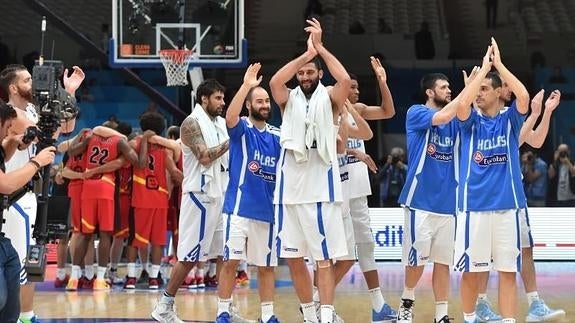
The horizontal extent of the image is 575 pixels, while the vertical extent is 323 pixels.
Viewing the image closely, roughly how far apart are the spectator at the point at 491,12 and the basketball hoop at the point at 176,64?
1302 centimetres

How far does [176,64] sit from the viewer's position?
14.1m

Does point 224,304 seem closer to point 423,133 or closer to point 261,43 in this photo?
point 423,133

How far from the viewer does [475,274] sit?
7684mm

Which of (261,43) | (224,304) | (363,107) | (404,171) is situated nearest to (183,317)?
(224,304)

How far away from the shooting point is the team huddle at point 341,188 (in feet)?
24.7

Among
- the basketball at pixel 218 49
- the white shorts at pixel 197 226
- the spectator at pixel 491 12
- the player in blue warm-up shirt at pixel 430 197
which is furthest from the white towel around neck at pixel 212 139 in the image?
the spectator at pixel 491 12

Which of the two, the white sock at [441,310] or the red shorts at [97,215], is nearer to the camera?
the white sock at [441,310]

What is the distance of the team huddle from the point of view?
754 centimetres

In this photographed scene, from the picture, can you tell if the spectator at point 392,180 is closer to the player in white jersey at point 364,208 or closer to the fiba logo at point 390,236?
the fiba logo at point 390,236

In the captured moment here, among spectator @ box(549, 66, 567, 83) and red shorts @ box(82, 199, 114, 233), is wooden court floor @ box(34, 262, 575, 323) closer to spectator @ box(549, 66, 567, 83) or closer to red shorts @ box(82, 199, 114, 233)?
red shorts @ box(82, 199, 114, 233)

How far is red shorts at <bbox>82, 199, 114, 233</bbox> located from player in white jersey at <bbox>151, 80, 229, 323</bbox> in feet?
9.99

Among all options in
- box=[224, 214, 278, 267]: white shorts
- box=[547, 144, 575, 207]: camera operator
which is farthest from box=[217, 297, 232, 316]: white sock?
box=[547, 144, 575, 207]: camera operator

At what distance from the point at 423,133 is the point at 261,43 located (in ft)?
52.9

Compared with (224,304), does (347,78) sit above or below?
above
